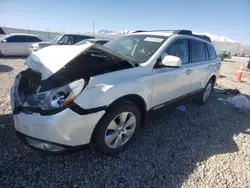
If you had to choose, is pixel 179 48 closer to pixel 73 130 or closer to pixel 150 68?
pixel 150 68

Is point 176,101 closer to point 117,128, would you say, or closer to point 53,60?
point 117,128

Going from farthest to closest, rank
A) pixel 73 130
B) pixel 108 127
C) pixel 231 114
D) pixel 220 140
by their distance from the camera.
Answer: pixel 231 114, pixel 220 140, pixel 108 127, pixel 73 130

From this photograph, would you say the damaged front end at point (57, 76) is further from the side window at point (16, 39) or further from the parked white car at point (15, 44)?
the side window at point (16, 39)

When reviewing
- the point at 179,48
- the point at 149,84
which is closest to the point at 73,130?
the point at 149,84

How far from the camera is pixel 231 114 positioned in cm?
460

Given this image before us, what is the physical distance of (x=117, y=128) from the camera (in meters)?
2.46

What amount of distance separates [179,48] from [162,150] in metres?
1.92

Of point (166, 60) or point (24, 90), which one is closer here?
point (24, 90)

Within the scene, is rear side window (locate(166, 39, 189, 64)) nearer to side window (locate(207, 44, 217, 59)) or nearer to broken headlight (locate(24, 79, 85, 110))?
side window (locate(207, 44, 217, 59))

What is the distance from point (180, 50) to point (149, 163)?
2187mm

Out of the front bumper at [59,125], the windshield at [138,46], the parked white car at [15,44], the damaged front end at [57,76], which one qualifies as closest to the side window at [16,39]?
the parked white car at [15,44]

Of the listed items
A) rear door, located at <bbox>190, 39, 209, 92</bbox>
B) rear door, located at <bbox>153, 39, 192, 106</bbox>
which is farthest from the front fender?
rear door, located at <bbox>190, 39, 209, 92</bbox>

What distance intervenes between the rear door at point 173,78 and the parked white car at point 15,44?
447 inches

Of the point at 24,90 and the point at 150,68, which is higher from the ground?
the point at 150,68
